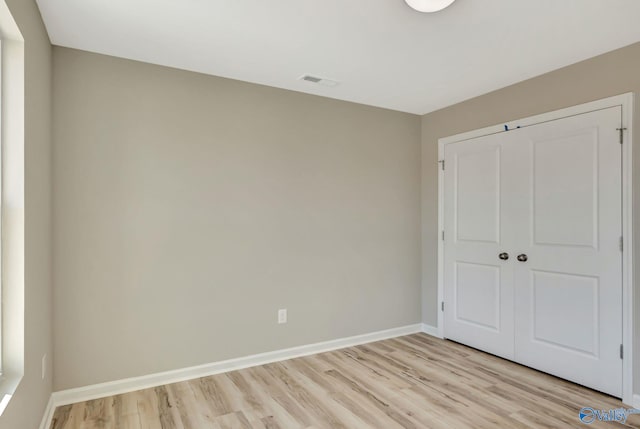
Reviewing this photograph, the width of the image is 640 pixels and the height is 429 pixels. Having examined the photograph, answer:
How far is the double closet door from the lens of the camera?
2742 mm

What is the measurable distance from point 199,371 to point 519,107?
11.1 ft

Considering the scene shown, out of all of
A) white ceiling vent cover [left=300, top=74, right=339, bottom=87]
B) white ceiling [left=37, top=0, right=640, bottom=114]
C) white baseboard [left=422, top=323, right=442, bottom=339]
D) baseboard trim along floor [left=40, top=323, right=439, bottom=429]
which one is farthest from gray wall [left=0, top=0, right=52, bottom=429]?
white baseboard [left=422, top=323, right=442, bottom=339]

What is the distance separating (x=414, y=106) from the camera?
3967 millimetres

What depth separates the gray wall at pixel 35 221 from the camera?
72.2 inches

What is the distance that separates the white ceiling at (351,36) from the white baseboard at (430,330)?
2.46m

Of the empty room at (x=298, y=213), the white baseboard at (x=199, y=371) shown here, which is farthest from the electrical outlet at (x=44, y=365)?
the white baseboard at (x=199, y=371)

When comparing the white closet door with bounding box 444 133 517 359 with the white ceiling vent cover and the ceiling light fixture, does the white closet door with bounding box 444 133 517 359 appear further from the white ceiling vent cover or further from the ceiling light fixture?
the ceiling light fixture

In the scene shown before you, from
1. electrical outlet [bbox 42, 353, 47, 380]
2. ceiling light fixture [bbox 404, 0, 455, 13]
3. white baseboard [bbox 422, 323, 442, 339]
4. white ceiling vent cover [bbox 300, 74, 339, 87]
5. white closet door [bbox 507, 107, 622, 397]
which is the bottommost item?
white baseboard [bbox 422, 323, 442, 339]

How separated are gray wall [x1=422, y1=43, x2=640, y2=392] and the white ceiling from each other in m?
0.11

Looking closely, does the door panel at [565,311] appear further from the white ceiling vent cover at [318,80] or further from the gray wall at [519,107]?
the white ceiling vent cover at [318,80]

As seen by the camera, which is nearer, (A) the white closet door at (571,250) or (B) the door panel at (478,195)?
(A) the white closet door at (571,250)

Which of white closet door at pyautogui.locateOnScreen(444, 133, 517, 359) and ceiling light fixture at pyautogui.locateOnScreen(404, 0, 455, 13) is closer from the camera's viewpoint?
ceiling light fixture at pyautogui.locateOnScreen(404, 0, 455, 13)

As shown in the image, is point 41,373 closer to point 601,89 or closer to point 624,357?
point 624,357

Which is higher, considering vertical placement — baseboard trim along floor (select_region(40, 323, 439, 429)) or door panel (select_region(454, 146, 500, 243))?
door panel (select_region(454, 146, 500, 243))
